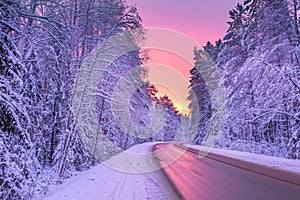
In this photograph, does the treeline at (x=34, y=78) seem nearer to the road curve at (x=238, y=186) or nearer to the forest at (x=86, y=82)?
the forest at (x=86, y=82)

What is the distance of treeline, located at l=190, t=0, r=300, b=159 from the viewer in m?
13.3

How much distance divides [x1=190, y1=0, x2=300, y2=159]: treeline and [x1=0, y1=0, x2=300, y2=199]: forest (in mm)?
76

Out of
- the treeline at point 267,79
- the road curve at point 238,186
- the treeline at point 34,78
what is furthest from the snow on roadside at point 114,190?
the treeline at point 267,79

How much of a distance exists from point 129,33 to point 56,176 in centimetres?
705

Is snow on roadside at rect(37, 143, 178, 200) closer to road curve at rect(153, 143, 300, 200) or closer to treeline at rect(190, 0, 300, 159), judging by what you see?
road curve at rect(153, 143, 300, 200)

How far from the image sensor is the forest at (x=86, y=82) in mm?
4902

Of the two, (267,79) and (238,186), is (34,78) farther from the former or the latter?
(267,79)

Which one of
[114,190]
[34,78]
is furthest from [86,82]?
[114,190]

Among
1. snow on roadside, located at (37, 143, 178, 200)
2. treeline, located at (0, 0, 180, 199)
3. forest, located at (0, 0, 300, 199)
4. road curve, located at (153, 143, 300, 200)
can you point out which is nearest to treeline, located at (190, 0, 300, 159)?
forest, located at (0, 0, 300, 199)

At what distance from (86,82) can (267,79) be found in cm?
1059

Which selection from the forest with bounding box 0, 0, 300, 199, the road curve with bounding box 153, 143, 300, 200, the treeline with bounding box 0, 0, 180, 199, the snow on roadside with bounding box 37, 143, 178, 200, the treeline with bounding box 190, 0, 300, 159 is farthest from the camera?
the treeline with bounding box 190, 0, 300, 159

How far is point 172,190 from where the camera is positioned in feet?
22.3

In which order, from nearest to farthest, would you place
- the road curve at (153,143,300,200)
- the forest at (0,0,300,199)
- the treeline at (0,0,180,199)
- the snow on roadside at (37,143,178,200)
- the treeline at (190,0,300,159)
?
1. the treeline at (0,0,180,199)
2. the forest at (0,0,300,199)
3. the snow on roadside at (37,143,178,200)
4. the road curve at (153,143,300,200)
5. the treeline at (190,0,300,159)

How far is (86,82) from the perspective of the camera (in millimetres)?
9469
